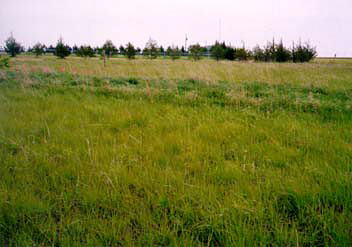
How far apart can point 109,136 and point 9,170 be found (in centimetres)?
126

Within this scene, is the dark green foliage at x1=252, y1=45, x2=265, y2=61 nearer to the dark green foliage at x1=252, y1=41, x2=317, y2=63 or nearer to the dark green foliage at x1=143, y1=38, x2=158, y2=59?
the dark green foliage at x1=252, y1=41, x2=317, y2=63

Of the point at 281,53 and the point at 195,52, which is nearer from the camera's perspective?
the point at 281,53

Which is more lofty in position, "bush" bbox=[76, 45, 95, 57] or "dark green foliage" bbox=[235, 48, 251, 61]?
"bush" bbox=[76, 45, 95, 57]

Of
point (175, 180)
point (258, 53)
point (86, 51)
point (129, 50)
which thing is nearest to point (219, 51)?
point (258, 53)

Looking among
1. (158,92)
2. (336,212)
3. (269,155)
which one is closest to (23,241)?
(336,212)

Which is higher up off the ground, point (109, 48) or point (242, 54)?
point (109, 48)

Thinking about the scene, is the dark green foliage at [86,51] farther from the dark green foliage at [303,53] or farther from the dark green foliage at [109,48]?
the dark green foliage at [303,53]

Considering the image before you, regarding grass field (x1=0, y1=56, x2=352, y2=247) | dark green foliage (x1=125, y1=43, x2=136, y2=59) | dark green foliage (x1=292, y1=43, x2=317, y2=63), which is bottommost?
grass field (x1=0, y1=56, x2=352, y2=247)

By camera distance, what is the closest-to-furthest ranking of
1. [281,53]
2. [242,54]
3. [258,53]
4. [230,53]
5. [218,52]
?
1. [281,53]
2. [258,53]
3. [242,54]
4. [230,53]
5. [218,52]

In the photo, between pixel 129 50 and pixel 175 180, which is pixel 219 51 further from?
pixel 175 180

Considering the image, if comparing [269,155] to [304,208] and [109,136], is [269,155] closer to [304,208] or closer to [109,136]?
[304,208]

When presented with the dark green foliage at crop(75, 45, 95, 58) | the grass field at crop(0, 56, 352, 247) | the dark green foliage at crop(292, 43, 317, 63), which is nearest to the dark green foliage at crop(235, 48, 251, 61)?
the dark green foliage at crop(292, 43, 317, 63)

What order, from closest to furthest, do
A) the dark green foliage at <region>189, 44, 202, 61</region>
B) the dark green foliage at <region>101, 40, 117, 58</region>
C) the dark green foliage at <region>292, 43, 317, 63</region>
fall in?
the dark green foliage at <region>292, 43, 317, 63</region>
the dark green foliage at <region>189, 44, 202, 61</region>
the dark green foliage at <region>101, 40, 117, 58</region>

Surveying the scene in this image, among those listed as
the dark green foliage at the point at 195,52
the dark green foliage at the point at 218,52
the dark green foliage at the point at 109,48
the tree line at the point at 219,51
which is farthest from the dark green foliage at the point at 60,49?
the dark green foliage at the point at 218,52
